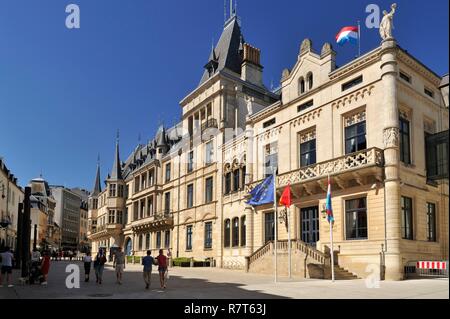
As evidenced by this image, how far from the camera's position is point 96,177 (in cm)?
9081

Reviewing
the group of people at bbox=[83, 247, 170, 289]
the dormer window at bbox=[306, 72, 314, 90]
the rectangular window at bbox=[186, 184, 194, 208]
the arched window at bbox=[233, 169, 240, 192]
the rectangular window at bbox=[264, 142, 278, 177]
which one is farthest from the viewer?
the rectangular window at bbox=[186, 184, 194, 208]

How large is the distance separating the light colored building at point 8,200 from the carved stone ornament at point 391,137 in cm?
3457

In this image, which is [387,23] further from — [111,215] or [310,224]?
[111,215]

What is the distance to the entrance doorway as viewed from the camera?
89.3ft

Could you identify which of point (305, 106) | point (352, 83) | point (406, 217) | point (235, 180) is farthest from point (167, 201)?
point (406, 217)

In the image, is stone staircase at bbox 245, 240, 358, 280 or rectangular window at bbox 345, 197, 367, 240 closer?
stone staircase at bbox 245, 240, 358, 280

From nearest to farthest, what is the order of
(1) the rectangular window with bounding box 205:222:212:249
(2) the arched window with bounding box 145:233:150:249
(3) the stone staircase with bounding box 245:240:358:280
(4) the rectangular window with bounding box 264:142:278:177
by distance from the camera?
(3) the stone staircase with bounding box 245:240:358:280
(4) the rectangular window with bounding box 264:142:278:177
(1) the rectangular window with bounding box 205:222:212:249
(2) the arched window with bounding box 145:233:150:249

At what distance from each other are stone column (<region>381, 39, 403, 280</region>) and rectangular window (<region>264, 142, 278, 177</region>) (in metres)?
9.90

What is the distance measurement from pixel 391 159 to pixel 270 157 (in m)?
11.2

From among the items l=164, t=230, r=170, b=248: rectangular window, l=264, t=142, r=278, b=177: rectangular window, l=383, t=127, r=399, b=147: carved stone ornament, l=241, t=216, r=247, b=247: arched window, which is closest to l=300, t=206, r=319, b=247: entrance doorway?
l=264, t=142, r=278, b=177: rectangular window

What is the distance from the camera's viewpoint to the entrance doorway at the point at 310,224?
89.3ft

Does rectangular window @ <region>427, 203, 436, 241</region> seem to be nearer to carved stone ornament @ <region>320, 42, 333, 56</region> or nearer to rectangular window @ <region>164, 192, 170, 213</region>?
carved stone ornament @ <region>320, 42, 333, 56</region>

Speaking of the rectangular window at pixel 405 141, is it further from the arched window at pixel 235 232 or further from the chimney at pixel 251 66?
the chimney at pixel 251 66

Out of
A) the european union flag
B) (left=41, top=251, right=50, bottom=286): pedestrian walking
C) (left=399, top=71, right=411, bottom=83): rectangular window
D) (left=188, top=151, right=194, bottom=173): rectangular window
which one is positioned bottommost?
(left=41, top=251, right=50, bottom=286): pedestrian walking
